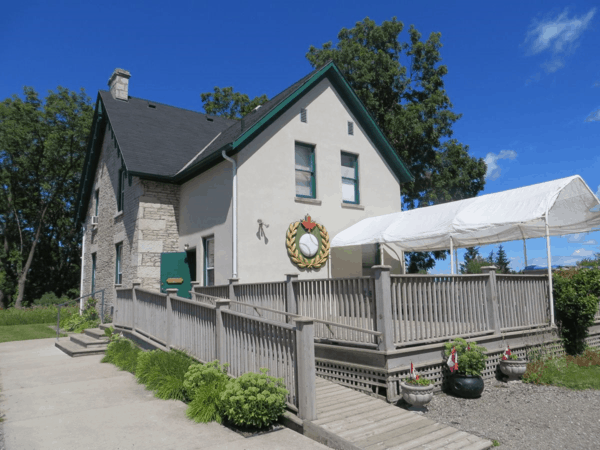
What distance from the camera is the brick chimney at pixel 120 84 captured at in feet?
62.8

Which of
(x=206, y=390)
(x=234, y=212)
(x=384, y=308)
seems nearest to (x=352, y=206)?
(x=234, y=212)

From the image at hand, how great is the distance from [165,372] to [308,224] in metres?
7.04

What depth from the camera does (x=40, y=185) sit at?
1196 inches

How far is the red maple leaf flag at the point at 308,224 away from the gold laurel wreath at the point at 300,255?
0.22 metres

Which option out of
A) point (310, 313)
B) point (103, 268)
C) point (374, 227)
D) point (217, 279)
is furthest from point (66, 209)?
point (310, 313)

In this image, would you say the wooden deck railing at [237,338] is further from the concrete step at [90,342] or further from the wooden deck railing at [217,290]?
the concrete step at [90,342]

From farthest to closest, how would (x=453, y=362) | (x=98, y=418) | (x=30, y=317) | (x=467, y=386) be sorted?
(x=30, y=317), (x=453, y=362), (x=467, y=386), (x=98, y=418)

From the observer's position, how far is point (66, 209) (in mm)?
33219

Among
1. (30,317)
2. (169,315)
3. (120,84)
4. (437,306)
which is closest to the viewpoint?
(437,306)

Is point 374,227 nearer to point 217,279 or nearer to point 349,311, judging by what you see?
point 217,279

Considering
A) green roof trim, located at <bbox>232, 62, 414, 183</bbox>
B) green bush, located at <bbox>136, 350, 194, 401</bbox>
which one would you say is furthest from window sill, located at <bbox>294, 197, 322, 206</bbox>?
green bush, located at <bbox>136, 350, 194, 401</bbox>

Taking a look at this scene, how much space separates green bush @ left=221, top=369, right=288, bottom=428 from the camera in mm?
5598

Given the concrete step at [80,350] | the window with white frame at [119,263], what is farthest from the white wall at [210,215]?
the concrete step at [80,350]

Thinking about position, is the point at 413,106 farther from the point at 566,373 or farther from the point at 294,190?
the point at 566,373
